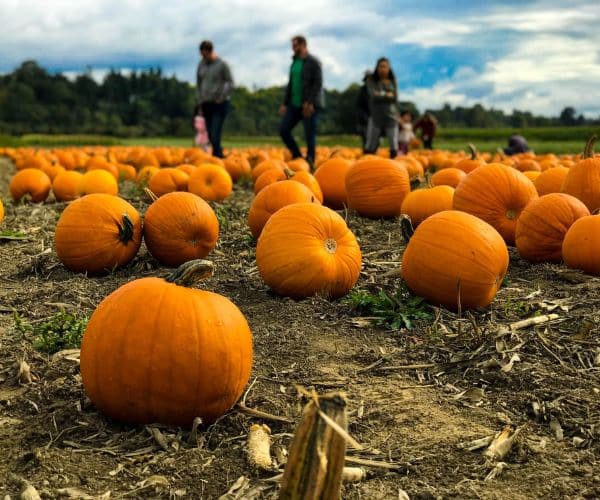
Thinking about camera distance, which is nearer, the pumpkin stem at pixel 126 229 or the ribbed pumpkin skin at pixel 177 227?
the pumpkin stem at pixel 126 229

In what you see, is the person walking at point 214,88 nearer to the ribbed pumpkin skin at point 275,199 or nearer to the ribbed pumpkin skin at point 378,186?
the ribbed pumpkin skin at point 378,186

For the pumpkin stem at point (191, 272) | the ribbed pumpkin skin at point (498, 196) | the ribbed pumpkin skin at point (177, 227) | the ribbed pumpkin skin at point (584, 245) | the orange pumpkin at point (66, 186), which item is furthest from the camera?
the orange pumpkin at point (66, 186)

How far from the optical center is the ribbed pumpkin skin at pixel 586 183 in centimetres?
595

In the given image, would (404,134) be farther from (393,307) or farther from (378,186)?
(393,307)

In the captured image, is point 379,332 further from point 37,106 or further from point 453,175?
point 37,106

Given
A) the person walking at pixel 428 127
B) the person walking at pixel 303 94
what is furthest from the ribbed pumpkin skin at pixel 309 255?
the person walking at pixel 428 127

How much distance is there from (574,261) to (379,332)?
1867 mm

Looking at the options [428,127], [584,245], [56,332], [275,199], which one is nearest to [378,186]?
[275,199]

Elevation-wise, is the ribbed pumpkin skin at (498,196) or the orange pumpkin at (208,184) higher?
the ribbed pumpkin skin at (498,196)

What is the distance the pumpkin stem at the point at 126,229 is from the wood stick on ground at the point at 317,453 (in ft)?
12.1

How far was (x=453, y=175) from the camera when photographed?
782cm

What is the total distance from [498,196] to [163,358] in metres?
3.71

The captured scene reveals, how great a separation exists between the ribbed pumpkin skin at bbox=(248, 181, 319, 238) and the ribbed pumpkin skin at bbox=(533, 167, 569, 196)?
2.32 m

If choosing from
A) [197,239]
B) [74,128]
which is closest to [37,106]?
[74,128]
